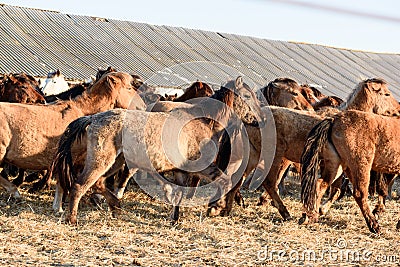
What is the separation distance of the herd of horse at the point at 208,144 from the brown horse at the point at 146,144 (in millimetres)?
12

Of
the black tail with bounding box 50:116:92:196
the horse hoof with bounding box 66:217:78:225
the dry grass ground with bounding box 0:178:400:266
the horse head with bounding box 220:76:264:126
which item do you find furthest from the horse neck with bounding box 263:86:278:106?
the horse hoof with bounding box 66:217:78:225

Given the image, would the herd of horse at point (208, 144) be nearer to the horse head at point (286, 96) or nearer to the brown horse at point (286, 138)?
the brown horse at point (286, 138)

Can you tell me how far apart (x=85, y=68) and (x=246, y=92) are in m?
15.4

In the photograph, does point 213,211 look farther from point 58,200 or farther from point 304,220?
point 58,200

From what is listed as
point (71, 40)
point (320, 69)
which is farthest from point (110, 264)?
point (320, 69)

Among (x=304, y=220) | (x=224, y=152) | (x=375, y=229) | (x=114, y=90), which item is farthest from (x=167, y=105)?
(x=375, y=229)

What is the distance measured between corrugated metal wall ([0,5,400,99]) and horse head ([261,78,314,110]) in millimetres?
9167

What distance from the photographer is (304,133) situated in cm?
816

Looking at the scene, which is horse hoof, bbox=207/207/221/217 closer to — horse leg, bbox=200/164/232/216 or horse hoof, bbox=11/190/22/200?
horse leg, bbox=200/164/232/216

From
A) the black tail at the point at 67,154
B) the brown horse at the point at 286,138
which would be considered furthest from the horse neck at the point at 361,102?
the black tail at the point at 67,154

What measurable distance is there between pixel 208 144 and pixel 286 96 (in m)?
2.77

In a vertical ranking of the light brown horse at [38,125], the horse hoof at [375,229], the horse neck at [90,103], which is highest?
the horse neck at [90,103]

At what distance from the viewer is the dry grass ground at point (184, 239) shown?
5.52 meters

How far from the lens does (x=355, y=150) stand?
7.23 metres
